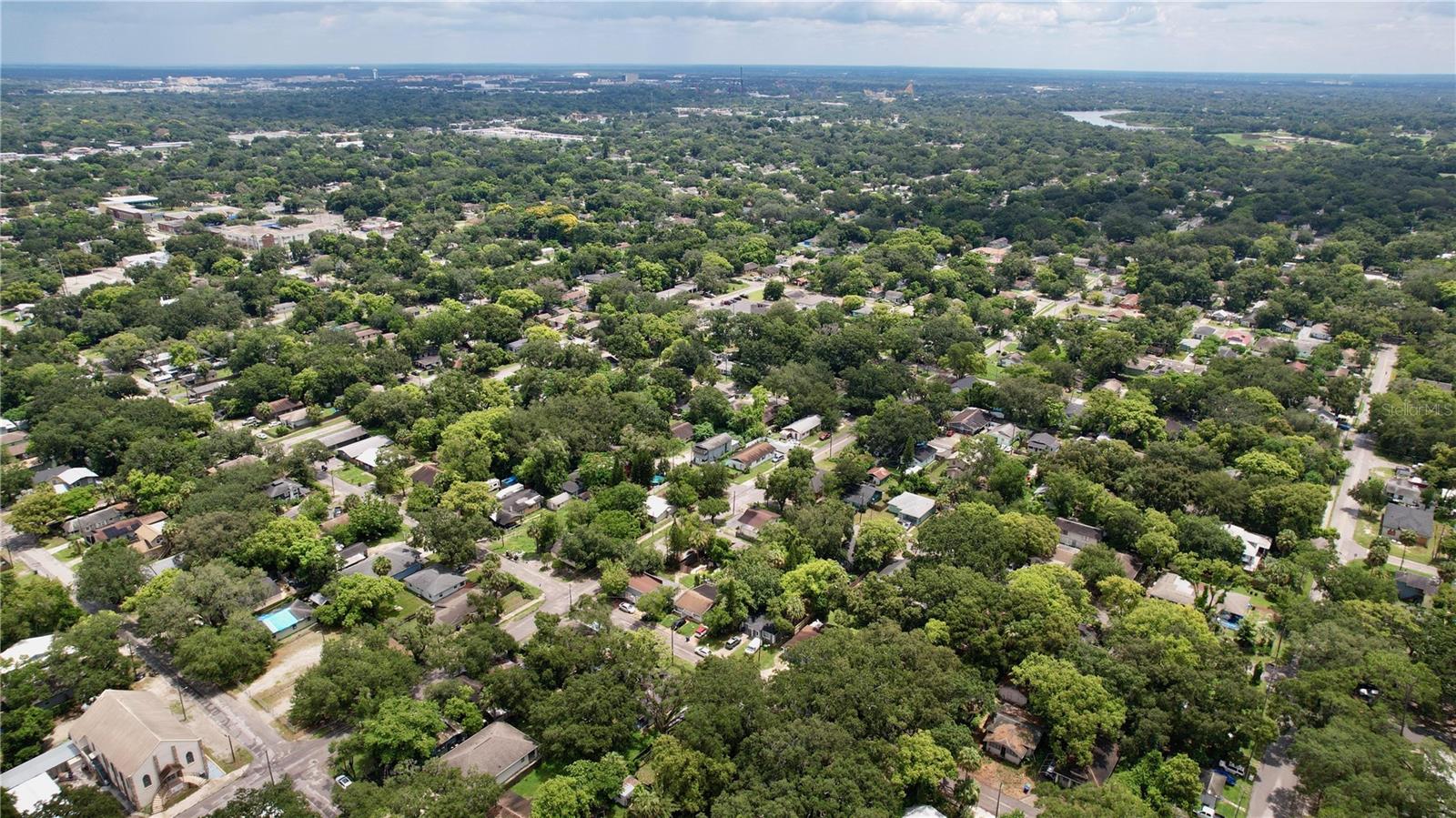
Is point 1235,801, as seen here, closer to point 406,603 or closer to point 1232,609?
point 1232,609

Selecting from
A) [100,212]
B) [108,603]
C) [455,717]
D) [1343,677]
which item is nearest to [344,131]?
[100,212]

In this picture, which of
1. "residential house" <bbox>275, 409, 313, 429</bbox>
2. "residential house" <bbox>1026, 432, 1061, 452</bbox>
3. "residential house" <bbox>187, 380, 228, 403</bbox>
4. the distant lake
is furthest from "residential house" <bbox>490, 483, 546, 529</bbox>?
the distant lake

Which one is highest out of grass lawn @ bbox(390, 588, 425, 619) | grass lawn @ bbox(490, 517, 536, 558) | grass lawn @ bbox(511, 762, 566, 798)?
grass lawn @ bbox(490, 517, 536, 558)

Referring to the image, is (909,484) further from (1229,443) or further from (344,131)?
(344,131)

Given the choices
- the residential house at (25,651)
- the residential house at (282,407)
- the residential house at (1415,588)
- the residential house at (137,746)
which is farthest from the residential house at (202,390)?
the residential house at (1415,588)

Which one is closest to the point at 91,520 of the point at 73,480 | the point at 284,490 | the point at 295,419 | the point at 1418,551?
the point at 73,480

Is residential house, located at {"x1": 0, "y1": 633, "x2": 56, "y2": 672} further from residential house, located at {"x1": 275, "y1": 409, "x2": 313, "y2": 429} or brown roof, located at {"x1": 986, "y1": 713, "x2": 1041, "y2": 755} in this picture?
brown roof, located at {"x1": 986, "y1": 713, "x2": 1041, "y2": 755}
